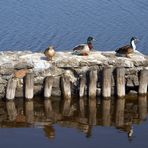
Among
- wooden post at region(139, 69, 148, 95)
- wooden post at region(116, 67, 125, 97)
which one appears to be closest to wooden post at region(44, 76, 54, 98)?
wooden post at region(116, 67, 125, 97)

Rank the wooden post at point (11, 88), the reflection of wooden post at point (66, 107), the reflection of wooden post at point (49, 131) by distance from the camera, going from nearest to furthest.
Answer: the reflection of wooden post at point (49, 131) < the reflection of wooden post at point (66, 107) < the wooden post at point (11, 88)

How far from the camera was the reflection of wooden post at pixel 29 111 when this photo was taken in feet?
78.7

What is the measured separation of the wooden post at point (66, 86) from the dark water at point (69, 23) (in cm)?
940

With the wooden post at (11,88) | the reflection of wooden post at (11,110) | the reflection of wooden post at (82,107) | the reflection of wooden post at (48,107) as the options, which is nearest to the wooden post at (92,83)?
the reflection of wooden post at (82,107)

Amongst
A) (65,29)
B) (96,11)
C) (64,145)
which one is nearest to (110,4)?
(96,11)

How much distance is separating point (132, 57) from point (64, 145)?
23.5ft

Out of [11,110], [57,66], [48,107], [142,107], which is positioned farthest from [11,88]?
[142,107]

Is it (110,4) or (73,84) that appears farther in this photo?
(110,4)

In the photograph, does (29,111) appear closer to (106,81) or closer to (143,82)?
(106,81)

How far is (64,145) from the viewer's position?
832 inches

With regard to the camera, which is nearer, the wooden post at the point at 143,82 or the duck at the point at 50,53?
the duck at the point at 50,53

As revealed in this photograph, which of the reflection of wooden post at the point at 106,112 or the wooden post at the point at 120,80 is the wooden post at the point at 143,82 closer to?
the wooden post at the point at 120,80

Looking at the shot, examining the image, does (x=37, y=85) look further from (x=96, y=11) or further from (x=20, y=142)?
(x=96, y=11)

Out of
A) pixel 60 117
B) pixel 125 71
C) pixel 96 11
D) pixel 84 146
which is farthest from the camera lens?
pixel 96 11
